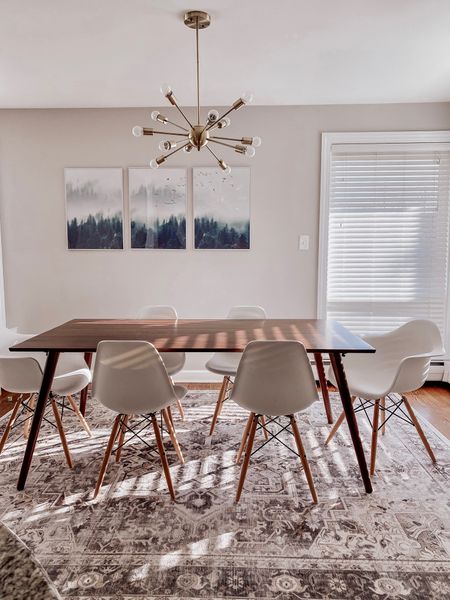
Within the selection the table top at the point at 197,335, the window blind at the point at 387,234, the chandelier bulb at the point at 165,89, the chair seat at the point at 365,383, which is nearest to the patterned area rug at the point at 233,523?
the chair seat at the point at 365,383

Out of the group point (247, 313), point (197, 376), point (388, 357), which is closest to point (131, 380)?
point (247, 313)

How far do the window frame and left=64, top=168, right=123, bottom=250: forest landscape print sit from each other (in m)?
1.86

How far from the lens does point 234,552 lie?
1.65 m

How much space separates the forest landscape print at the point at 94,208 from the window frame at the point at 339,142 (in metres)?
1.86

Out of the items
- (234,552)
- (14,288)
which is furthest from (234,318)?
(14,288)

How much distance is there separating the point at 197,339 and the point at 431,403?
2.26 m

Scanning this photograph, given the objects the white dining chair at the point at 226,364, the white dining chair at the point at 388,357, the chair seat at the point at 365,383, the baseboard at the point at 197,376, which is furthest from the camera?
the baseboard at the point at 197,376

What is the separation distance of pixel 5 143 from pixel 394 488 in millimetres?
4106

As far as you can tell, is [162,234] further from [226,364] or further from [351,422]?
[351,422]

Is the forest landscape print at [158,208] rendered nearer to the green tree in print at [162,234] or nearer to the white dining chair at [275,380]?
the green tree in print at [162,234]

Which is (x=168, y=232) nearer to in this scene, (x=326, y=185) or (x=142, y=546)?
(x=326, y=185)

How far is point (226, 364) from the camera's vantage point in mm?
2760

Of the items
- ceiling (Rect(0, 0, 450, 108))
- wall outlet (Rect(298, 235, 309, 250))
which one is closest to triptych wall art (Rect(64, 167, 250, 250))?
wall outlet (Rect(298, 235, 309, 250))

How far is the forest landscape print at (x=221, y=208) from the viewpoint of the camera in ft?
12.0
